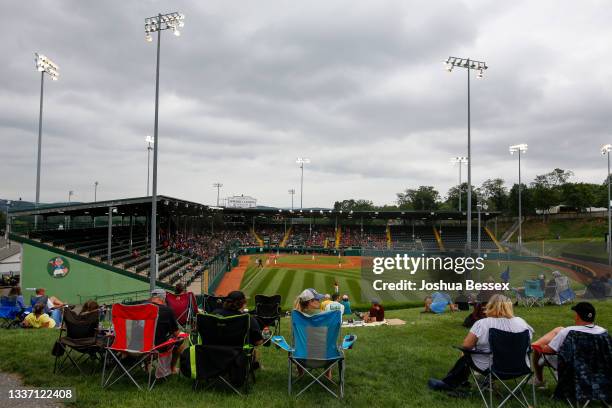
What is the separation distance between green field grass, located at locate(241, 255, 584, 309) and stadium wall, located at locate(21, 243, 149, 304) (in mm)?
7134

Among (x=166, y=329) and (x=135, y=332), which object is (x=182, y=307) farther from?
(x=135, y=332)

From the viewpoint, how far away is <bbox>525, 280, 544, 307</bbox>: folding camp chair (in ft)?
46.2

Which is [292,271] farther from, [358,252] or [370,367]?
[370,367]

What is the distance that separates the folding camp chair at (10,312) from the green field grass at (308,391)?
2043 millimetres

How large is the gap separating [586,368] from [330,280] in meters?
27.0

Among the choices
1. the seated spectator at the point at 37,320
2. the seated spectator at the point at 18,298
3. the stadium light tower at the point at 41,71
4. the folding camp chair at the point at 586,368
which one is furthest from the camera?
the stadium light tower at the point at 41,71

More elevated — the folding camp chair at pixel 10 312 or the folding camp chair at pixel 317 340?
the folding camp chair at pixel 317 340

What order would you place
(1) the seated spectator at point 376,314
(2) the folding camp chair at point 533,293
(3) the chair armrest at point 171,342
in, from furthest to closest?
(2) the folding camp chair at point 533,293 → (1) the seated spectator at point 376,314 → (3) the chair armrest at point 171,342

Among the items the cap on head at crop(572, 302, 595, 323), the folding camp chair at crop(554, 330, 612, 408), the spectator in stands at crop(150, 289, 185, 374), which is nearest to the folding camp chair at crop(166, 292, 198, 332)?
the spectator in stands at crop(150, 289, 185, 374)

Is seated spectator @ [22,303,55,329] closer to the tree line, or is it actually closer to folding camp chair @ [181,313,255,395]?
folding camp chair @ [181,313,255,395]

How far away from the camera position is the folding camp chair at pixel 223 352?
5.09 metres

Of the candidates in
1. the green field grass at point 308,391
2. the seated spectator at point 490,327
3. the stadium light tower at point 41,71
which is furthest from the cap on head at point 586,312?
the stadium light tower at point 41,71

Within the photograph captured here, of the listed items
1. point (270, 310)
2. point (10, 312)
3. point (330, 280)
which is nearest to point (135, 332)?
point (270, 310)

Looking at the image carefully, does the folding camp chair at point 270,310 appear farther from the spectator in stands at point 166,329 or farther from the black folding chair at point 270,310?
the spectator in stands at point 166,329
